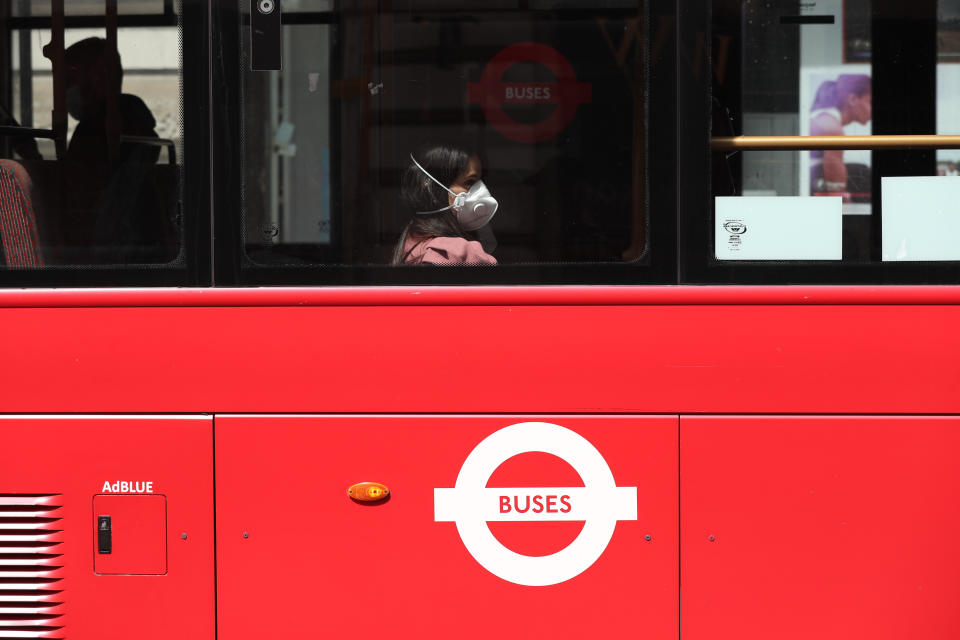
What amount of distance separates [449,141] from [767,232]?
0.90 metres

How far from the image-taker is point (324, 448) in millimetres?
2533

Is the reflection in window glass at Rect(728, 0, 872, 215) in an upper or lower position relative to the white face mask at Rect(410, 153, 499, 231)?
upper

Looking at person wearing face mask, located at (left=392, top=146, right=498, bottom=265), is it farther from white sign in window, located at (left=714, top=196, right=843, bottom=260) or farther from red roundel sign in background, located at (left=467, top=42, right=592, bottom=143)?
white sign in window, located at (left=714, top=196, right=843, bottom=260)

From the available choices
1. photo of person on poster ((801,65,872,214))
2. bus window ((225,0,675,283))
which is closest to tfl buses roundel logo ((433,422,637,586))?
bus window ((225,0,675,283))

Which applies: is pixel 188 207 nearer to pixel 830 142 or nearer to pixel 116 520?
pixel 116 520

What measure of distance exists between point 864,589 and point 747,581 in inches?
12.1

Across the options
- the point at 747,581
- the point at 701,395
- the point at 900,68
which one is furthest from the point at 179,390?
the point at 900,68

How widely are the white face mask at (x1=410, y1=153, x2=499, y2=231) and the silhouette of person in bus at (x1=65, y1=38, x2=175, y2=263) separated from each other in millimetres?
759

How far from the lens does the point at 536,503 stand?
252 centimetres

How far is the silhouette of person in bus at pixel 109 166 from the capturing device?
2.63 m

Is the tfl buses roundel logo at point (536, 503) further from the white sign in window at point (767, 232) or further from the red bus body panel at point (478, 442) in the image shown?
the white sign in window at point (767, 232)

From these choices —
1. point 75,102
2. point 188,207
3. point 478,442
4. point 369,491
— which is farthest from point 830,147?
point 75,102

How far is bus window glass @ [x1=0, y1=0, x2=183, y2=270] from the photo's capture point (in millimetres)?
2613

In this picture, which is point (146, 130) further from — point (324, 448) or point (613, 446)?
point (613, 446)
